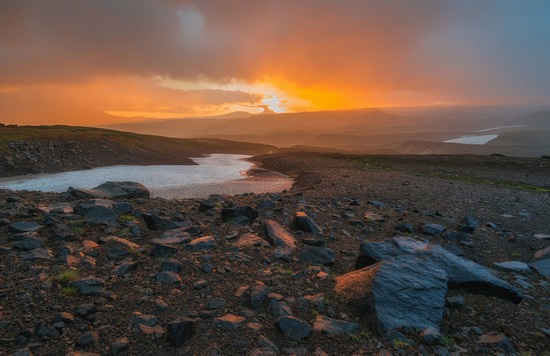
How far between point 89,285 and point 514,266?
13715 millimetres

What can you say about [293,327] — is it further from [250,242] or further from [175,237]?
[175,237]

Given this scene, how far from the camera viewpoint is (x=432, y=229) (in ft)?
46.6

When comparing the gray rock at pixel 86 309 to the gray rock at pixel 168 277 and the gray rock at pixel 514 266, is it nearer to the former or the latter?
the gray rock at pixel 168 277

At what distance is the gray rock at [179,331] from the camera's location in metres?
6.08

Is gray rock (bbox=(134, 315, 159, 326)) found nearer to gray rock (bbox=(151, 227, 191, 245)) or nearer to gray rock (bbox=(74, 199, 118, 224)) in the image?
gray rock (bbox=(151, 227, 191, 245))

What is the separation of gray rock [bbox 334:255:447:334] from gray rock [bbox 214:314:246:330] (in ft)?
9.38

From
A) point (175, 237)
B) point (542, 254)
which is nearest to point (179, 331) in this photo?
point (175, 237)

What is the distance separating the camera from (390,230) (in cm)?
1464

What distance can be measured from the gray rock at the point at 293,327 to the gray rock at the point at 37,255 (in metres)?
7.10

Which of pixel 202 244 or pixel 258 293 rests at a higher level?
pixel 202 244

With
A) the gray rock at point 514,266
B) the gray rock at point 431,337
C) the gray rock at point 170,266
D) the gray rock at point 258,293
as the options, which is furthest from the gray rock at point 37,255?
the gray rock at point 514,266

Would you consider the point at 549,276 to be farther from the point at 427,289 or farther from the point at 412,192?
the point at 412,192

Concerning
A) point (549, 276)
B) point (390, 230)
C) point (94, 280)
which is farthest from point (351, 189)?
point (94, 280)

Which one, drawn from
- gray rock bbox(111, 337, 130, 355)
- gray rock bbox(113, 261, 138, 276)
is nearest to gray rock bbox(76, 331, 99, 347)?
gray rock bbox(111, 337, 130, 355)
